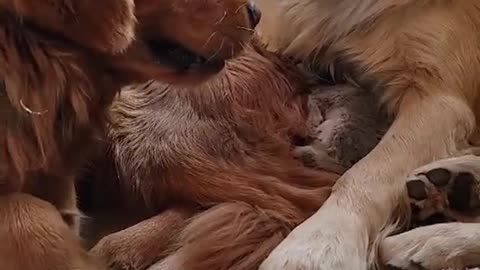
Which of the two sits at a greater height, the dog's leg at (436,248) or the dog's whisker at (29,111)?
the dog's whisker at (29,111)

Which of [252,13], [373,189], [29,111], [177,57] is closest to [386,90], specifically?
[373,189]

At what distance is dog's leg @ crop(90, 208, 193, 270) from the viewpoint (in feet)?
5.51

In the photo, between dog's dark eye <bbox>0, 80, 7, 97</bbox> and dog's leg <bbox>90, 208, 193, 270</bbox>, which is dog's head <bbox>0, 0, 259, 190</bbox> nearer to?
dog's dark eye <bbox>0, 80, 7, 97</bbox>

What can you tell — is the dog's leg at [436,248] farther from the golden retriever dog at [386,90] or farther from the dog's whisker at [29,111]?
the dog's whisker at [29,111]

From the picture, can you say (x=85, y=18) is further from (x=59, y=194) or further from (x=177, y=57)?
(x=59, y=194)

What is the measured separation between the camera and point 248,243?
167cm

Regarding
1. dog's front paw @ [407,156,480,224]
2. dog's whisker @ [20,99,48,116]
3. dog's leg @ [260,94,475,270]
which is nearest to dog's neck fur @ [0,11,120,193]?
dog's whisker @ [20,99,48,116]

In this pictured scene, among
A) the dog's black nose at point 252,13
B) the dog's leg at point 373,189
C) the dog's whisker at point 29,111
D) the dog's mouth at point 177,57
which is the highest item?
the dog's black nose at point 252,13

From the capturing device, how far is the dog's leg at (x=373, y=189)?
5.28 ft

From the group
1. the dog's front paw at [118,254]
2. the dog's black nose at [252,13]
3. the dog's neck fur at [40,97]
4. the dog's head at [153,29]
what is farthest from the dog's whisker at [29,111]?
the dog's black nose at [252,13]

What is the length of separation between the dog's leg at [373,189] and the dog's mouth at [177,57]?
300mm

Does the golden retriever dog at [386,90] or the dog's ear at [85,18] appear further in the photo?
the golden retriever dog at [386,90]

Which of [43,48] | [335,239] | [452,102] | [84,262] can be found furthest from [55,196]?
[452,102]

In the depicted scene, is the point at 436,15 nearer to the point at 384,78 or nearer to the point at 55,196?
the point at 384,78
